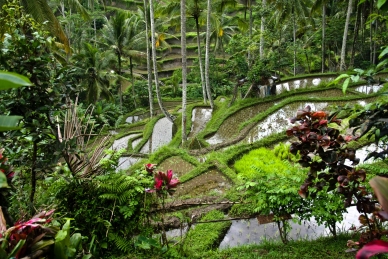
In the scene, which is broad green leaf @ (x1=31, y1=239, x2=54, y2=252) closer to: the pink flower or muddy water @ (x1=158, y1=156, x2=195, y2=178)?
the pink flower

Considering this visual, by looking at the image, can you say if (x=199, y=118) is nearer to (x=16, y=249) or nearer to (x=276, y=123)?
(x=276, y=123)

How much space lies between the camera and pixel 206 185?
5562 millimetres

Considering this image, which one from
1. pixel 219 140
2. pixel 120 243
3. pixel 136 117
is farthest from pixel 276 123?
pixel 136 117

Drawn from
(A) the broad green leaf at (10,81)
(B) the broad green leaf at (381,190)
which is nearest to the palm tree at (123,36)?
(A) the broad green leaf at (10,81)

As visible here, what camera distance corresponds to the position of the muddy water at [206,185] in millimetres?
5324

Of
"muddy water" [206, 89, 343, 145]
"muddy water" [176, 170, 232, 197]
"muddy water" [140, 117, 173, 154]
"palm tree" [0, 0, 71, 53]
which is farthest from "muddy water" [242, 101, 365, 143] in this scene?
"palm tree" [0, 0, 71, 53]

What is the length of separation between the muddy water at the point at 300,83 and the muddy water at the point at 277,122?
262 cm

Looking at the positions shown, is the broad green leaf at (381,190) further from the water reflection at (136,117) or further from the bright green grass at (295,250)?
the water reflection at (136,117)

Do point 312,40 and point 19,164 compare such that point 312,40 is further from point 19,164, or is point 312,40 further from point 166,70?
point 19,164

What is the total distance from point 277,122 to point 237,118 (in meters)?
1.78

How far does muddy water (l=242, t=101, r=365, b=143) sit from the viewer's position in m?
8.45

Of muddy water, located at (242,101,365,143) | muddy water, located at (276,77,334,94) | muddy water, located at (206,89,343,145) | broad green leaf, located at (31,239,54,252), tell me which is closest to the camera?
broad green leaf, located at (31,239,54,252)

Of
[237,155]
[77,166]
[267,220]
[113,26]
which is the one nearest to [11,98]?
[77,166]

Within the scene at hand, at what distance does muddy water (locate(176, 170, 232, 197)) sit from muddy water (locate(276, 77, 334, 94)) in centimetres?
710
